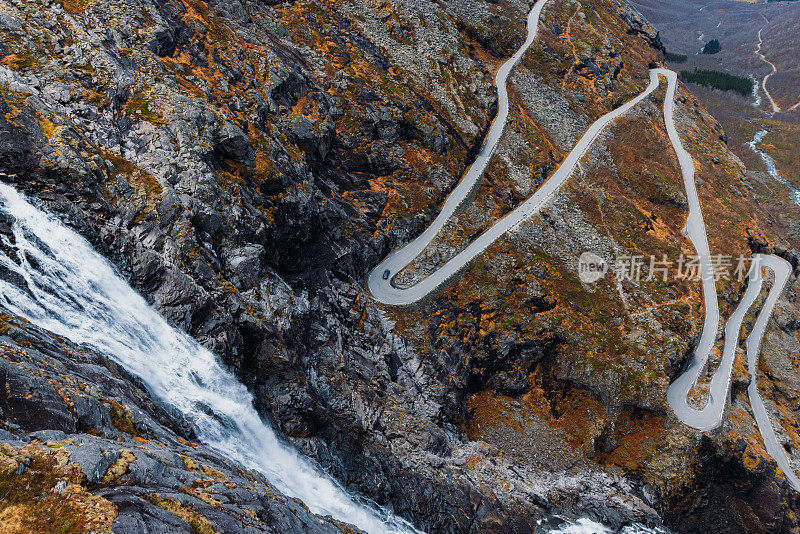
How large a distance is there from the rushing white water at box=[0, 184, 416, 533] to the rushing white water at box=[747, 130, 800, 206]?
574 ft

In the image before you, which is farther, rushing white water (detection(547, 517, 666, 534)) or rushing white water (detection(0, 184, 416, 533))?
rushing white water (detection(547, 517, 666, 534))

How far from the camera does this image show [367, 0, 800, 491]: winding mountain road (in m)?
53.1

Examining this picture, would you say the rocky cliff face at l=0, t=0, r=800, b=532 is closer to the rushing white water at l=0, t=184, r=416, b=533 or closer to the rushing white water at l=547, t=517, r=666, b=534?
the rushing white water at l=547, t=517, r=666, b=534

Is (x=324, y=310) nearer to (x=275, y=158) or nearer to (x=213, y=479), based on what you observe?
(x=275, y=158)

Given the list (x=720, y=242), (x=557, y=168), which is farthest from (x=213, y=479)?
(x=720, y=242)

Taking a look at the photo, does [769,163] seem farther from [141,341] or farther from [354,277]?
[141,341]

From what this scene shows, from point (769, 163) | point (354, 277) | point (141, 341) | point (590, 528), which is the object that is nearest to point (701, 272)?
point (590, 528)

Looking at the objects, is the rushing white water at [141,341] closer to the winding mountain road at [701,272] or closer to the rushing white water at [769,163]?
the winding mountain road at [701,272]

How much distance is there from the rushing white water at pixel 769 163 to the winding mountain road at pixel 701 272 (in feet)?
321

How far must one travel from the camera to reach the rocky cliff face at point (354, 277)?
2275 cm

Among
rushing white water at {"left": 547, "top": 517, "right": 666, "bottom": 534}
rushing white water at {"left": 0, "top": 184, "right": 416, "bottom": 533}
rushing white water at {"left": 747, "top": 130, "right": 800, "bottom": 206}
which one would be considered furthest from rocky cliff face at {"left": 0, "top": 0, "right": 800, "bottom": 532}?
rushing white water at {"left": 747, "top": 130, "right": 800, "bottom": 206}

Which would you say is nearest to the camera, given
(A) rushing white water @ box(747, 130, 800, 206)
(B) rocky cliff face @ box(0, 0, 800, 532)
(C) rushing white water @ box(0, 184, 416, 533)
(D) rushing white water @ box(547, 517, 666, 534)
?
(B) rocky cliff face @ box(0, 0, 800, 532)

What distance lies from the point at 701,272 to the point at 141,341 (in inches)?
2818

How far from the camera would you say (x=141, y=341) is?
2934 cm
